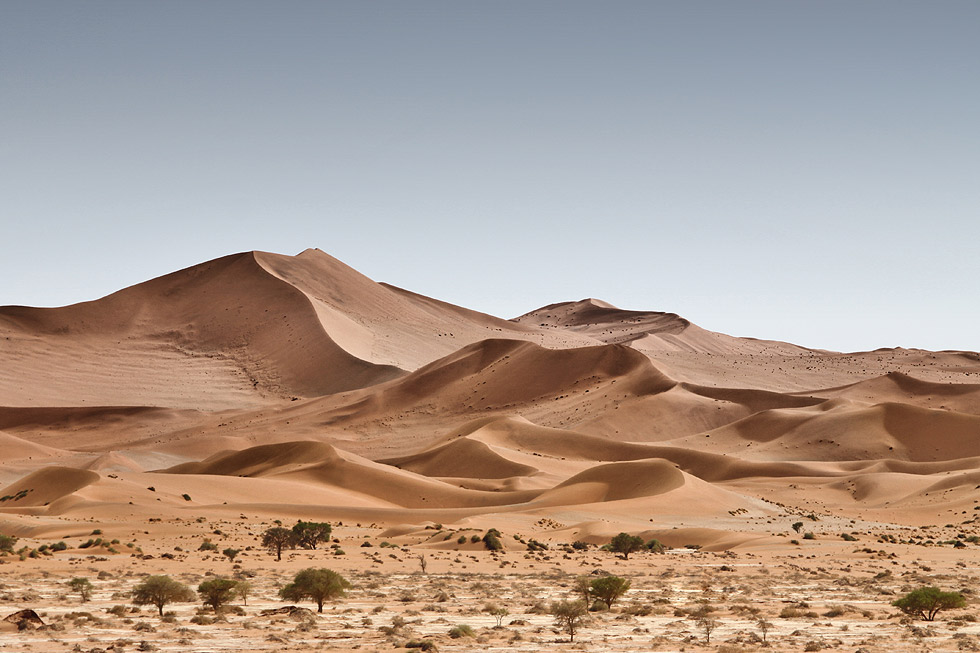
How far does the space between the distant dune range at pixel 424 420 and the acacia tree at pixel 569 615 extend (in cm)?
2818

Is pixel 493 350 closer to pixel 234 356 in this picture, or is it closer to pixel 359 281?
pixel 234 356

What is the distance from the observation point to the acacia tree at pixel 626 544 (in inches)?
1758

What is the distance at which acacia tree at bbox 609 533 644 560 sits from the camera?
44656mm

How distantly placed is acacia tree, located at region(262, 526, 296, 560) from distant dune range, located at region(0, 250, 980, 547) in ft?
42.6

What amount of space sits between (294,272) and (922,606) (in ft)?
558

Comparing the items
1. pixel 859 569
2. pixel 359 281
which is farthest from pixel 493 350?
pixel 859 569

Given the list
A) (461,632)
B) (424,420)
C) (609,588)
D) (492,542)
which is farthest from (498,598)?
(424,420)

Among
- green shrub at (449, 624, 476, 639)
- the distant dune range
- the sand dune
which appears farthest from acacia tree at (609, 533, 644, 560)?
the sand dune

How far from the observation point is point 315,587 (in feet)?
81.8

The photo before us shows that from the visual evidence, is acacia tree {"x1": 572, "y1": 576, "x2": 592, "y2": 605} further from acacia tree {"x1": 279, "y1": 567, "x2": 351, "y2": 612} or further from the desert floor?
acacia tree {"x1": 279, "y1": 567, "x2": 351, "y2": 612}

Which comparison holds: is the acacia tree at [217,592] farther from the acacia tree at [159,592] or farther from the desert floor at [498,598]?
the acacia tree at [159,592]

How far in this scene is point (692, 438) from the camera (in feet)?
334

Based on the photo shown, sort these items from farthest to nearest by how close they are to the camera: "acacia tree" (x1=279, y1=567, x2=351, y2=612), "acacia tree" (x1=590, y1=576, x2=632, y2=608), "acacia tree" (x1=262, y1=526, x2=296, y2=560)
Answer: "acacia tree" (x1=262, y1=526, x2=296, y2=560)
"acacia tree" (x1=590, y1=576, x2=632, y2=608)
"acacia tree" (x1=279, y1=567, x2=351, y2=612)

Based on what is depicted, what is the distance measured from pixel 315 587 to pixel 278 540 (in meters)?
19.1
